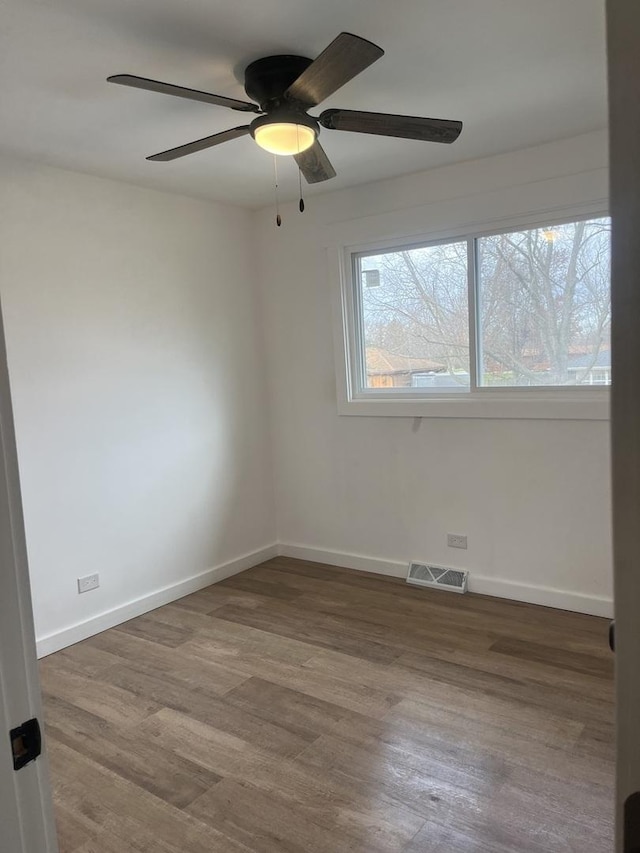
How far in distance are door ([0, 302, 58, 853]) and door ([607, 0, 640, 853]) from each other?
30.1 inches

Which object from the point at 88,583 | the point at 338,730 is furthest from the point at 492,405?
the point at 88,583

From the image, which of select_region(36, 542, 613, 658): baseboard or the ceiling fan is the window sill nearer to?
select_region(36, 542, 613, 658): baseboard

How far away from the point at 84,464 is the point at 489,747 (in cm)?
244

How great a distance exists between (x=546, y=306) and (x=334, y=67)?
2.05 metres

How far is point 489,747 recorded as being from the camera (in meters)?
2.36

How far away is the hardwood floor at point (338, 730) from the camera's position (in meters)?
1.99

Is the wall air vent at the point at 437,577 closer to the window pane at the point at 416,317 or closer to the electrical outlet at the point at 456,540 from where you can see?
the electrical outlet at the point at 456,540

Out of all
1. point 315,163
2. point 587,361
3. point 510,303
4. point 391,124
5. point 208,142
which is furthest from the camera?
point 510,303

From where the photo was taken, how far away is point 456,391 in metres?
3.86

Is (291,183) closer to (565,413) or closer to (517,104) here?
(517,104)

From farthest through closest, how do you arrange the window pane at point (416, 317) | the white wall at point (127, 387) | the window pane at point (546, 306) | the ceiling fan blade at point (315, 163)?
the window pane at point (416, 317)
the window pane at point (546, 306)
the white wall at point (127, 387)
the ceiling fan blade at point (315, 163)

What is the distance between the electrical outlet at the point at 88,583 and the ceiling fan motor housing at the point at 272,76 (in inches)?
101

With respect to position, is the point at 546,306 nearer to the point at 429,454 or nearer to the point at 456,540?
the point at 429,454

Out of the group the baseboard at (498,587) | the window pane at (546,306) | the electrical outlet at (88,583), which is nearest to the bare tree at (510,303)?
the window pane at (546,306)
